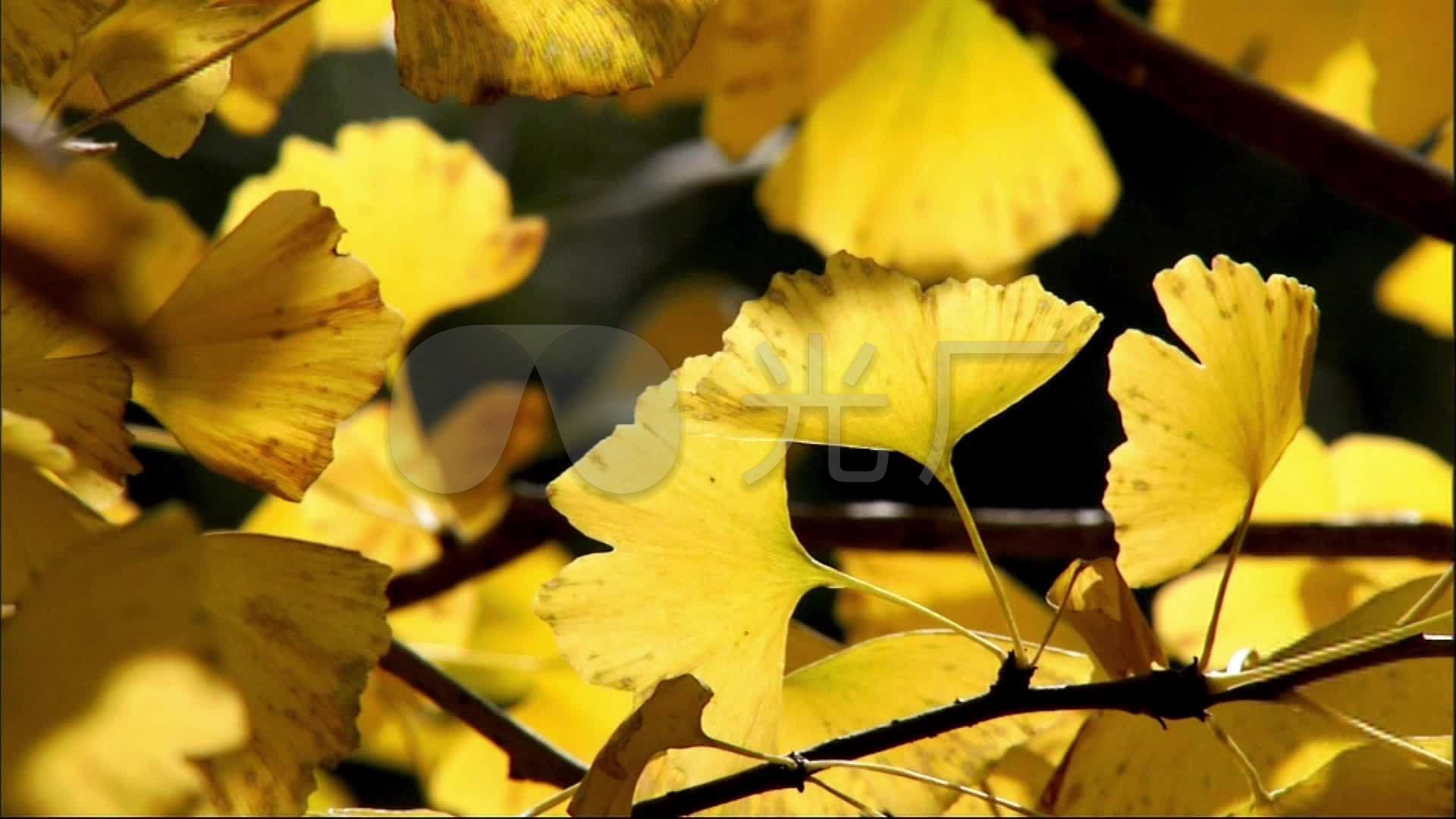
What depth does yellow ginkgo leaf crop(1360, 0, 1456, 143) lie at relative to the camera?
0.93 ft

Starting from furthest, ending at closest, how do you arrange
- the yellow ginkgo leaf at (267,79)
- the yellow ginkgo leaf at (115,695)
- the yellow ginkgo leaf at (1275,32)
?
the yellow ginkgo leaf at (1275,32), the yellow ginkgo leaf at (267,79), the yellow ginkgo leaf at (115,695)

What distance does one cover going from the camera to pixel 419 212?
0.27 metres

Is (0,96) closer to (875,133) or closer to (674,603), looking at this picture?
(674,603)

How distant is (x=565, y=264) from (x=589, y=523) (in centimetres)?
78

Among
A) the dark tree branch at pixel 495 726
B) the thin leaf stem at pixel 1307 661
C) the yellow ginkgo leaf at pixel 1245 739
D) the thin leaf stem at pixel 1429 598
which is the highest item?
the thin leaf stem at pixel 1307 661

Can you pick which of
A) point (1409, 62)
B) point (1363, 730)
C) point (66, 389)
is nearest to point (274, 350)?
point (66, 389)

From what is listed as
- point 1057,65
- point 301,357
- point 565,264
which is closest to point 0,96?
point 301,357

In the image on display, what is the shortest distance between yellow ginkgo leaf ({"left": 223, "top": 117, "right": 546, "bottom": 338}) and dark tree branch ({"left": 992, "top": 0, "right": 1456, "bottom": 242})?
0.11 meters

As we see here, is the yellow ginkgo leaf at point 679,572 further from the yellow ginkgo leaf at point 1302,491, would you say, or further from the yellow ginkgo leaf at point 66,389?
the yellow ginkgo leaf at point 1302,491

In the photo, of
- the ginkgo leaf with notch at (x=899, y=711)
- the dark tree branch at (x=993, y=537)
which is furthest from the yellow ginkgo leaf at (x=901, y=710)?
the dark tree branch at (x=993, y=537)

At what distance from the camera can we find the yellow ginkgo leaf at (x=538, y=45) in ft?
0.47

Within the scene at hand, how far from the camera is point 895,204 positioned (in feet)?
1.19

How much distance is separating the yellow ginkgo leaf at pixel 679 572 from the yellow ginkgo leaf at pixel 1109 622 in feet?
0.09

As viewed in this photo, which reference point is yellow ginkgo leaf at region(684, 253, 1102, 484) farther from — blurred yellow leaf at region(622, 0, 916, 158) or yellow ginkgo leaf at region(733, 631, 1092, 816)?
blurred yellow leaf at region(622, 0, 916, 158)
